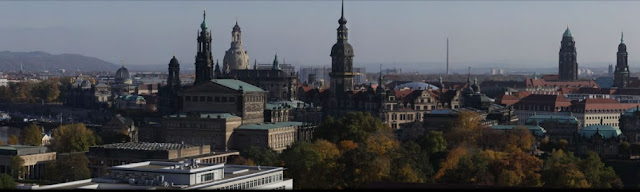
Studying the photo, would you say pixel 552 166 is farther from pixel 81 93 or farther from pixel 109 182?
pixel 81 93

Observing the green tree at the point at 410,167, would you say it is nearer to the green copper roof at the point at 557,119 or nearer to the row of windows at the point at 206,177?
the row of windows at the point at 206,177

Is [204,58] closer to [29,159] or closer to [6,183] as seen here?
[29,159]

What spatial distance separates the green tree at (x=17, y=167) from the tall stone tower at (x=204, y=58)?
33.9 metres

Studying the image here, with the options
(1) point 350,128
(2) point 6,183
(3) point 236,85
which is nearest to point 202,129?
(3) point 236,85

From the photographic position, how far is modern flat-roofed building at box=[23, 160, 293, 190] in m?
59.6

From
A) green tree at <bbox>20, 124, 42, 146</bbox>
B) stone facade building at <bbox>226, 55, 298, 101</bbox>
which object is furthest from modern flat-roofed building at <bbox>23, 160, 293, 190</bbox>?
stone facade building at <bbox>226, 55, 298, 101</bbox>

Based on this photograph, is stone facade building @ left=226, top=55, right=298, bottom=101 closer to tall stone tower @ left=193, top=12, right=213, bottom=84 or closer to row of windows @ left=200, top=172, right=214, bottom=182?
tall stone tower @ left=193, top=12, right=213, bottom=84

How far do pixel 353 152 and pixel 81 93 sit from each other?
126 metres

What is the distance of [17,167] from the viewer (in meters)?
86.6

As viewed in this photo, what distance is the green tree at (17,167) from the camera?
8650cm

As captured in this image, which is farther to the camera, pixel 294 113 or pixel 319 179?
pixel 294 113

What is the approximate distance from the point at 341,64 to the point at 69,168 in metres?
50.2

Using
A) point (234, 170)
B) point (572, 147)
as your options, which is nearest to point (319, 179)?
point (234, 170)

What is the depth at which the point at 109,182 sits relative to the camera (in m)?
60.9
